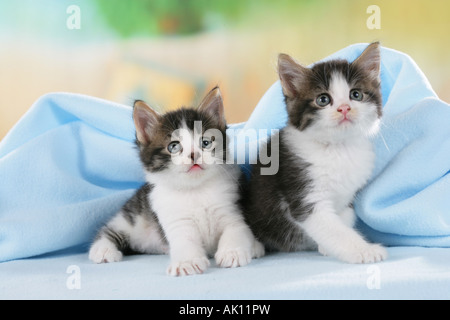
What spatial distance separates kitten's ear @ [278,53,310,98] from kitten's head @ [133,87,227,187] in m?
0.32

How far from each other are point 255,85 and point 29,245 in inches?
108

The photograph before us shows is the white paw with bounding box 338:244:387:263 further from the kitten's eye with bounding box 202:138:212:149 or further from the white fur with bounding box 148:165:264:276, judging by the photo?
the kitten's eye with bounding box 202:138:212:149

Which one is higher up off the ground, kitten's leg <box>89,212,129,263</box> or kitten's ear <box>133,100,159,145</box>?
kitten's ear <box>133,100,159,145</box>

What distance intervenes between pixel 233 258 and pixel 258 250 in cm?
26

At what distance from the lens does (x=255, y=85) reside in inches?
181

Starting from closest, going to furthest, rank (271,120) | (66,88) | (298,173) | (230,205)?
A: (298,173), (230,205), (271,120), (66,88)

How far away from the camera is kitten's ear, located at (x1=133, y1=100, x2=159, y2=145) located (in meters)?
2.32

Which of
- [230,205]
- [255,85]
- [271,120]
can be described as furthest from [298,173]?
[255,85]

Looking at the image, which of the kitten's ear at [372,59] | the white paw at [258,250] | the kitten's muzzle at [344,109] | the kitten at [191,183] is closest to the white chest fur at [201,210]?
the kitten at [191,183]

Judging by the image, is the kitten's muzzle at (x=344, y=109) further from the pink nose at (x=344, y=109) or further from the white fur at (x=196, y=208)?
the white fur at (x=196, y=208)

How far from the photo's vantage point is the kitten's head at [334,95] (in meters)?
2.02

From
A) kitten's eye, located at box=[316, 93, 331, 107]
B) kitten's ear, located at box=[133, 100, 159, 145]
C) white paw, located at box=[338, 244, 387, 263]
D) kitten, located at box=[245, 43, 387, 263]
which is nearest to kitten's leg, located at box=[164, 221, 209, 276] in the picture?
kitten, located at box=[245, 43, 387, 263]

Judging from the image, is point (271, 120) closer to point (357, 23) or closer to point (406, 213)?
point (406, 213)

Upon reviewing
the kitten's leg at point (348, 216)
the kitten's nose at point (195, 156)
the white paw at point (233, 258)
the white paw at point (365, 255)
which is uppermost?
the kitten's nose at point (195, 156)
